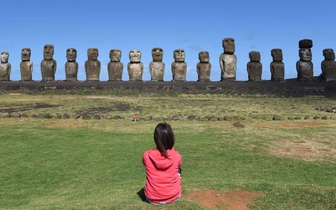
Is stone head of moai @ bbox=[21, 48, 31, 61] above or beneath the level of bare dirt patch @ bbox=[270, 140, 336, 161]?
above

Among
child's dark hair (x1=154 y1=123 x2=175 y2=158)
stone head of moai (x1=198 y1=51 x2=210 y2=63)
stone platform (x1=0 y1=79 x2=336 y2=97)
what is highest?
stone head of moai (x1=198 y1=51 x2=210 y2=63)

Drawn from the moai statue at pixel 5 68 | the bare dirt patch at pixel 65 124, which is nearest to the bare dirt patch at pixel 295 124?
the bare dirt patch at pixel 65 124

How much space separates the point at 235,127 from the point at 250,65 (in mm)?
14938

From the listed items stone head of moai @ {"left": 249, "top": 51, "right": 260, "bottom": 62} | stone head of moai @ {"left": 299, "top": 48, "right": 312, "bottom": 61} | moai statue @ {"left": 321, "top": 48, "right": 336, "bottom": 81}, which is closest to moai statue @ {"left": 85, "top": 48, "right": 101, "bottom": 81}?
stone head of moai @ {"left": 249, "top": 51, "right": 260, "bottom": 62}

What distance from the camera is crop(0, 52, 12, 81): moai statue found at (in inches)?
985

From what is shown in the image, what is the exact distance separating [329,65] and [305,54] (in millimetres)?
1624

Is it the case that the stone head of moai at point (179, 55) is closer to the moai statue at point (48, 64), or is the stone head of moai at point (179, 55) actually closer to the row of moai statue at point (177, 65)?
the row of moai statue at point (177, 65)

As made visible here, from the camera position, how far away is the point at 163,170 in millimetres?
4699

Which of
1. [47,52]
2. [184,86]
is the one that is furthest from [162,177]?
[47,52]

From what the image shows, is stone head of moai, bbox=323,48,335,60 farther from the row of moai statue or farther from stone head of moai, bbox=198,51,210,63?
stone head of moai, bbox=198,51,210,63

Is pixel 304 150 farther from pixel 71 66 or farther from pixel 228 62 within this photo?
pixel 71 66

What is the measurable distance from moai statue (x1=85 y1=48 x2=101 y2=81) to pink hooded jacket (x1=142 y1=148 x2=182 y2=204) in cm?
2031

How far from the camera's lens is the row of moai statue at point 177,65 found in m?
24.4

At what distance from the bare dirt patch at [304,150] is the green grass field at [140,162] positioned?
0.02 m
